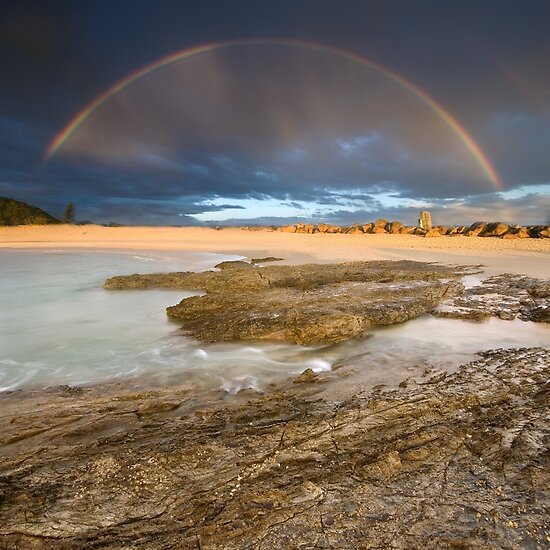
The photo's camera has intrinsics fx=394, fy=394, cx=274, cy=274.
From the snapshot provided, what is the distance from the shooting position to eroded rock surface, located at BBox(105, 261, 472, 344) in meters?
5.84

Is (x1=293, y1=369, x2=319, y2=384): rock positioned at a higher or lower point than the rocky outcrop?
lower

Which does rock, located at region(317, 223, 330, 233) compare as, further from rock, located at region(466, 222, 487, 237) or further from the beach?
the beach

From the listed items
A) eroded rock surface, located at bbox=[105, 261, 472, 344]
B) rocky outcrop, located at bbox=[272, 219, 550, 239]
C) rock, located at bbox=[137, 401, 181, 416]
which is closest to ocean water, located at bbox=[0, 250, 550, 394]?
eroded rock surface, located at bbox=[105, 261, 472, 344]

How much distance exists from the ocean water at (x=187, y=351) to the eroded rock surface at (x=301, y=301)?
274 mm

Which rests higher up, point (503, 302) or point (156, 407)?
point (503, 302)

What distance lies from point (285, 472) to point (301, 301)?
4600 millimetres

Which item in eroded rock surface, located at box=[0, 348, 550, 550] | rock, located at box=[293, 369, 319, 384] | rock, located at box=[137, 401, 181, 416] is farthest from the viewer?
rock, located at box=[293, 369, 319, 384]

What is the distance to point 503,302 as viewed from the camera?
751 cm

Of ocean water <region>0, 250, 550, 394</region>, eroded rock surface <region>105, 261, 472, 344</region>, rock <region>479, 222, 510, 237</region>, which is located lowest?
ocean water <region>0, 250, 550, 394</region>

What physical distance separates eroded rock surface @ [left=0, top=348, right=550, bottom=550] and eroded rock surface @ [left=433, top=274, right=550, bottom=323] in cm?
324

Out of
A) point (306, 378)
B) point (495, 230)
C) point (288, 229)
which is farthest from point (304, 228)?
point (306, 378)

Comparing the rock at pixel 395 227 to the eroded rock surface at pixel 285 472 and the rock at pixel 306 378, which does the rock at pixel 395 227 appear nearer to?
A: the rock at pixel 306 378

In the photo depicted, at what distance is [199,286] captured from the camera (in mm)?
10461

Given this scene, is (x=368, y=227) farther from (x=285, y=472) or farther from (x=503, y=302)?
(x=285, y=472)
